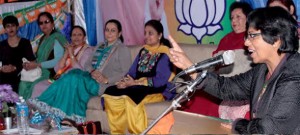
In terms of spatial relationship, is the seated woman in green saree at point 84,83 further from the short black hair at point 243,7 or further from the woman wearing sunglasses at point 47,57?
the short black hair at point 243,7

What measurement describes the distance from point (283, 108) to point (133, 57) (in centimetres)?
324

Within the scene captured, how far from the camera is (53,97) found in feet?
16.5

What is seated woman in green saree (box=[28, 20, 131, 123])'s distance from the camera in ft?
16.1

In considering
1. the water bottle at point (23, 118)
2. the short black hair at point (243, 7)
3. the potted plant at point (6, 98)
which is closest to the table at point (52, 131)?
the water bottle at point (23, 118)

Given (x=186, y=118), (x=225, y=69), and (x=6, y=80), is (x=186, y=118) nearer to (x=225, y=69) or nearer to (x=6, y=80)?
(x=225, y=69)

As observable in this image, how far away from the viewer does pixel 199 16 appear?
4875mm

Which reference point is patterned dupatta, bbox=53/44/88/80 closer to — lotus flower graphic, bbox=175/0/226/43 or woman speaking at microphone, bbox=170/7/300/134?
lotus flower graphic, bbox=175/0/226/43

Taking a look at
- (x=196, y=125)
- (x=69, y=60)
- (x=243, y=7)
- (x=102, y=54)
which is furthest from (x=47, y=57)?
(x=196, y=125)

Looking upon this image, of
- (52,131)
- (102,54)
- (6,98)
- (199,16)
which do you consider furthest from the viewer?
(102,54)

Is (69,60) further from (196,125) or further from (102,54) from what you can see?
(196,125)

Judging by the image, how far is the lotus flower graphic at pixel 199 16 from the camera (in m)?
4.71

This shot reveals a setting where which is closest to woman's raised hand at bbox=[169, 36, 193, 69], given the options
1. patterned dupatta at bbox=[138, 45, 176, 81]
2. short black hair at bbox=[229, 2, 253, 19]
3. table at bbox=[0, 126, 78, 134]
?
table at bbox=[0, 126, 78, 134]

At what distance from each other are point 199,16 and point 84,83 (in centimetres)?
131

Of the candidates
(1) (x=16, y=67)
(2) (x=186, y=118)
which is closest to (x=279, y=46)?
(2) (x=186, y=118)
